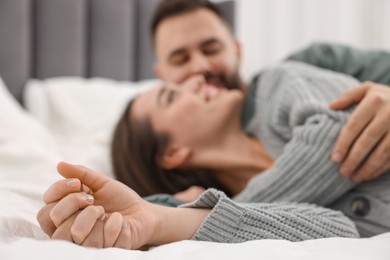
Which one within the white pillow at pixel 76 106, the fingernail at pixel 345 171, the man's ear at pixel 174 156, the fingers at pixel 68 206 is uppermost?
the fingers at pixel 68 206

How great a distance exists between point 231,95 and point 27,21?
0.98 metres

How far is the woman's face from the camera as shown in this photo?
116cm

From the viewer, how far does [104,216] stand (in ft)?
1.88

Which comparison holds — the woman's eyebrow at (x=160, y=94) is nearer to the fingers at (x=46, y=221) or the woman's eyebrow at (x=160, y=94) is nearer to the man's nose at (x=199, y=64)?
the man's nose at (x=199, y=64)

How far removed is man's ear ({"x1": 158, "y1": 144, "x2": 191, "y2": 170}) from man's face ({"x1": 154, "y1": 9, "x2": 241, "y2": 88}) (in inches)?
14.3

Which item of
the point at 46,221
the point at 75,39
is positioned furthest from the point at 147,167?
the point at 75,39

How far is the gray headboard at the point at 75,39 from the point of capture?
1.80 m

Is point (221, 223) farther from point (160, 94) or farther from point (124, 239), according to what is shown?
point (160, 94)

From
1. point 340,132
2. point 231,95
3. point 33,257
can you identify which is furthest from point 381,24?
point 33,257

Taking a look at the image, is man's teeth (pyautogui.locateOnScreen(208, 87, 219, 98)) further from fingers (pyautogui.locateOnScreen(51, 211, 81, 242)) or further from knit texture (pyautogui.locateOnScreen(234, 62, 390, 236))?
fingers (pyautogui.locateOnScreen(51, 211, 81, 242))

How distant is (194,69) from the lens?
1506 millimetres

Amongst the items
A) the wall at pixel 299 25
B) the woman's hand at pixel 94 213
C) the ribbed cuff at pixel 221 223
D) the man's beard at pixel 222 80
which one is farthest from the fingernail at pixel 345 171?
the wall at pixel 299 25

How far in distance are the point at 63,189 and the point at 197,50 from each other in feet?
3.44

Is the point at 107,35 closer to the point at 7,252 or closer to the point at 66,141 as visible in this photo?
the point at 66,141
